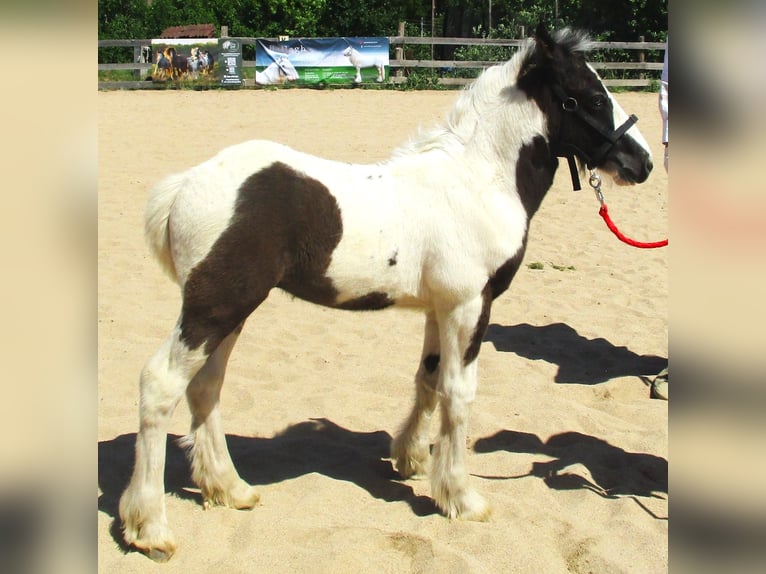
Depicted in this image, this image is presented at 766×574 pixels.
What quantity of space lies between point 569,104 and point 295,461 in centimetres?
232

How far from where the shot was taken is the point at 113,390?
4.65m

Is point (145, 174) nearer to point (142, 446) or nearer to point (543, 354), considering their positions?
point (543, 354)

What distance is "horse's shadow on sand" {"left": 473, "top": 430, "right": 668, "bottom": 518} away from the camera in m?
3.86

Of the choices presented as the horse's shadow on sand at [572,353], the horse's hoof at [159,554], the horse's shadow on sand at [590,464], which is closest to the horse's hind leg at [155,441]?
the horse's hoof at [159,554]

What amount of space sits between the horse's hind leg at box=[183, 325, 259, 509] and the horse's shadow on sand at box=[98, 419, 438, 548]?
7.8 inches

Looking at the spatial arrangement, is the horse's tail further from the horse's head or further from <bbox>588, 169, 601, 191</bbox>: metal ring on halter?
<bbox>588, 169, 601, 191</bbox>: metal ring on halter

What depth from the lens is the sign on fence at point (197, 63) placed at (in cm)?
2116

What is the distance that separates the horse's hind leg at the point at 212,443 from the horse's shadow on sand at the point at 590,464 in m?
1.34

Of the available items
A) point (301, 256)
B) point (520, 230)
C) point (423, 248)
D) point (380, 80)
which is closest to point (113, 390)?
point (301, 256)

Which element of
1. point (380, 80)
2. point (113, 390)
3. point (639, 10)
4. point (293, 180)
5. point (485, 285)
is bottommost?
point (113, 390)

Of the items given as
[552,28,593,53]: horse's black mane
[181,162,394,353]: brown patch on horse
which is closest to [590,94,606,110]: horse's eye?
[552,28,593,53]: horse's black mane

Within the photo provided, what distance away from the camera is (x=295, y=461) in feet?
13.4

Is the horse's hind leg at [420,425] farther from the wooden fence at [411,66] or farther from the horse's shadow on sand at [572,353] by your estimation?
the wooden fence at [411,66]

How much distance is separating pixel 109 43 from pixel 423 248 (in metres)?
20.7
